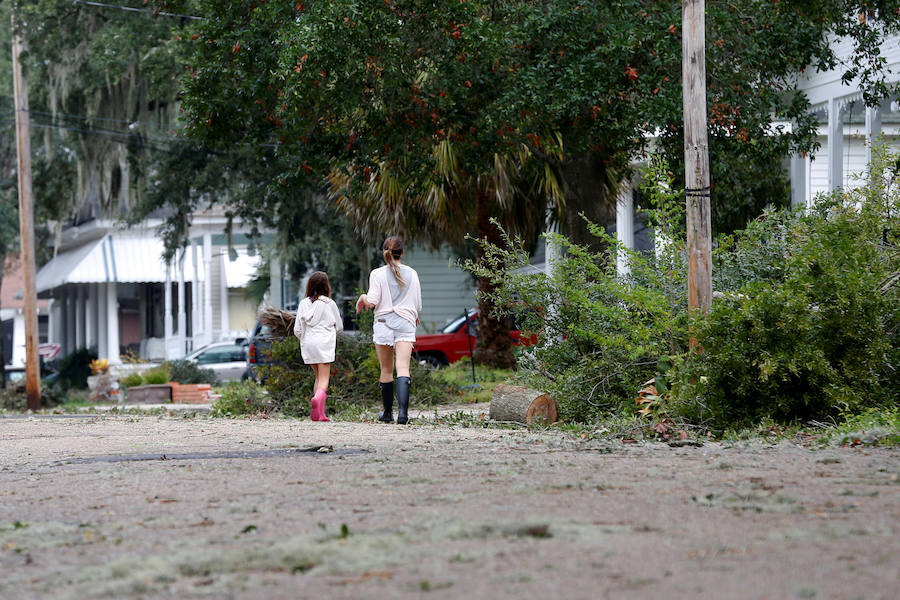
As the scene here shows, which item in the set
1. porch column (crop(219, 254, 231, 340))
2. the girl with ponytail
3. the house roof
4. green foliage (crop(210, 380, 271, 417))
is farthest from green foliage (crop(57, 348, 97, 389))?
the girl with ponytail

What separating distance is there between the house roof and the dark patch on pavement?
2724cm

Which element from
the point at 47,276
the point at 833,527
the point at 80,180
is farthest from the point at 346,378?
the point at 47,276

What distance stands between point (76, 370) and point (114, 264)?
22.3ft

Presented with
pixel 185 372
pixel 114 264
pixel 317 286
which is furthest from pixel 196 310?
pixel 317 286

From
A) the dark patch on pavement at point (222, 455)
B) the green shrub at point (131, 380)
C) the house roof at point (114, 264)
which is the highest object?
the house roof at point (114, 264)

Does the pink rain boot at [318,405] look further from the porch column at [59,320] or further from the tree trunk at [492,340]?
the porch column at [59,320]

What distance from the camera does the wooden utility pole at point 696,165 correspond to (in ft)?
31.7

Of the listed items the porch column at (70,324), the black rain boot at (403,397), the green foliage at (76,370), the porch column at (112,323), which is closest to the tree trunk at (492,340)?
the black rain boot at (403,397)

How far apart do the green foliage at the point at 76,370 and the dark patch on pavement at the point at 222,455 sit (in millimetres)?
21752

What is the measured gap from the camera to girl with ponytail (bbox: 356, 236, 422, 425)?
11.3 metres

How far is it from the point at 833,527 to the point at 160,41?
1980cm

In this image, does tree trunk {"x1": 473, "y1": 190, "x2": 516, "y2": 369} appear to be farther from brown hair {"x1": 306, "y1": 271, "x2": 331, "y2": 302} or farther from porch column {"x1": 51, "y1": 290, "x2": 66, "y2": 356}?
porch column {"x1": 51, "y1": 290, "x2": 66, "y2": 356}

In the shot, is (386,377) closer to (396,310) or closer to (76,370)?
(396,310)

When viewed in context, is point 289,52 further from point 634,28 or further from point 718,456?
point 718,456
